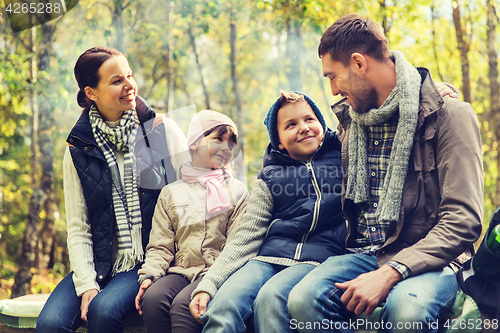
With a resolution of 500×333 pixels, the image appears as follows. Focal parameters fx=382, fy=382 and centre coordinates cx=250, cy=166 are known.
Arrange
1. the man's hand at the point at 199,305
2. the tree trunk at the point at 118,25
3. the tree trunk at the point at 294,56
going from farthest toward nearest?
the tree trunk at the point at 294,56 < the tree trunk at the point at 118,25 < the man's hand at the point at 199,305

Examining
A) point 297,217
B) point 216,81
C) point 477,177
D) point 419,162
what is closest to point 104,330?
point 297,217

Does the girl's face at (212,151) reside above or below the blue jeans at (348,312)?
above

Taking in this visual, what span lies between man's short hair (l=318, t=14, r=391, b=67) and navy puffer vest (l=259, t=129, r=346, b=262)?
1.71ft

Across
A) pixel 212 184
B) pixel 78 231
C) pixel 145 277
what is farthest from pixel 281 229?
pixel 78 231

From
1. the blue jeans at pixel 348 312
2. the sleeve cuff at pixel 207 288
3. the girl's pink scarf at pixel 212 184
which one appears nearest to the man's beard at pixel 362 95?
the blue jeans at pixel 348 312

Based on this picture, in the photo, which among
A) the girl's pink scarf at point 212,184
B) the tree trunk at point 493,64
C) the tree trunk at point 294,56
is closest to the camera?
the girl's pink scarf at point 212,184

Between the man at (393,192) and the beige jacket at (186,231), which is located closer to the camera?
the man at (393,192)

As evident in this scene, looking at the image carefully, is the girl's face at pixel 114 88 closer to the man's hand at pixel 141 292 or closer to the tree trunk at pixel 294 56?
the man's hand at pixel 141 292

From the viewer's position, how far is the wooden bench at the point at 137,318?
1.65 m

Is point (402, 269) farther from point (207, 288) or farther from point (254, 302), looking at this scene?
point (207, 288)

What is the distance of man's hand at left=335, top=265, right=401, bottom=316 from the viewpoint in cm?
161

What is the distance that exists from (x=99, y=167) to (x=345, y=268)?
62.6 inches

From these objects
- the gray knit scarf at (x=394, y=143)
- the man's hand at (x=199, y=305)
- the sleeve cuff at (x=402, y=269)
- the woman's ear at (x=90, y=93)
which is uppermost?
the woman's ear at (x=90, y=93)

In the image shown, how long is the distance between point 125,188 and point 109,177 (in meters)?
0.12
